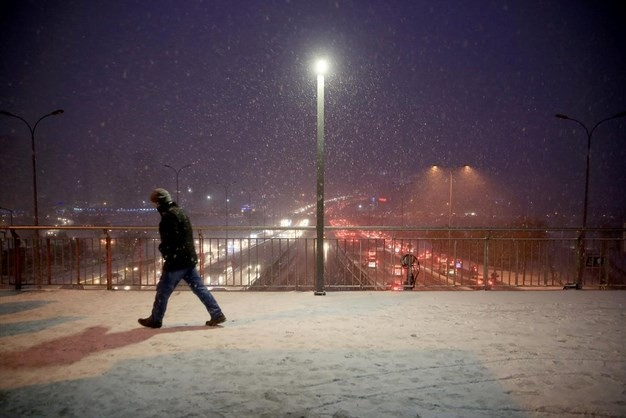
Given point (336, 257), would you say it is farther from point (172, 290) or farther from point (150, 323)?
point (150, 323)

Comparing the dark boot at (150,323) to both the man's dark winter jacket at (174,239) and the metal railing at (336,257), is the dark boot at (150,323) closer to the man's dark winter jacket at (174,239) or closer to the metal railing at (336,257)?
the man's dark winter jacket at (174,239)

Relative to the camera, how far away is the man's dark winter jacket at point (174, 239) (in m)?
5.18

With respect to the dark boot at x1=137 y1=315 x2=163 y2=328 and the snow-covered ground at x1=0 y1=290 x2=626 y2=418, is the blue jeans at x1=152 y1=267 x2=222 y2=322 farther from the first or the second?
the snow-covered ground at x1=0 y1=290 x2=626 y2=418

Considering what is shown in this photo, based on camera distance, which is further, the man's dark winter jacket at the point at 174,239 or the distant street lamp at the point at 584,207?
the distant street lamp at the point at 584,207

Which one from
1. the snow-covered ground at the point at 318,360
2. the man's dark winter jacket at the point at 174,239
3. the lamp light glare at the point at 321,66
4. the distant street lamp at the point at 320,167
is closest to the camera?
the snow-covered ground at the point at 318,360

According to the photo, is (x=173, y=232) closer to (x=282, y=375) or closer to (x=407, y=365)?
(x=282, y=375)

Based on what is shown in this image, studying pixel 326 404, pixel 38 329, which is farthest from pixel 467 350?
pixel 38 329

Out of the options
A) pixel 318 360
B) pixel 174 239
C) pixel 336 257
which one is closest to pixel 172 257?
pixel 174 239

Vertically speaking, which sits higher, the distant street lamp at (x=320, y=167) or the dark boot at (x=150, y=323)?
the distant street lamp at (x=320, y=167)

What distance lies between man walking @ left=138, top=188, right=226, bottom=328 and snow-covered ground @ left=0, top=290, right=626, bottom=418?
0.71 ft

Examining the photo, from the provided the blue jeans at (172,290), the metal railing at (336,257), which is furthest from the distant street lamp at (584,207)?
the blue jeans at (172,290)

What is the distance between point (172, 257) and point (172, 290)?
0.52 metres

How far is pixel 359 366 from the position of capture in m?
3.96

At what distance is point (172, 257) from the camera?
5.21 m
